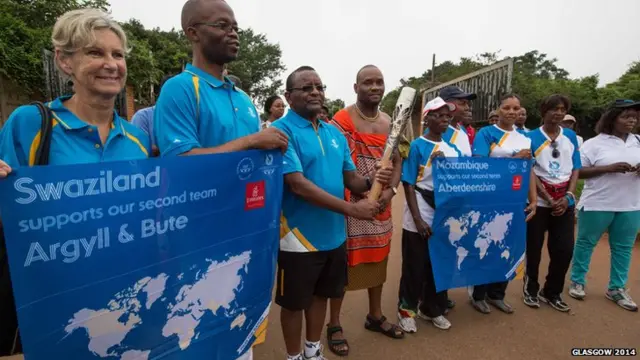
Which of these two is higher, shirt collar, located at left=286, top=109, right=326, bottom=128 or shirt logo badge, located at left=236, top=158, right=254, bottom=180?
shirt collar, located at left=286, top=109, right=326, bottom=128

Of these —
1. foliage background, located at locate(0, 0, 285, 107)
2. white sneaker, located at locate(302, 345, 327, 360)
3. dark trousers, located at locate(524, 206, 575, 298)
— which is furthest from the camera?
foliage background, located at locate(0, 0, 285, 107)

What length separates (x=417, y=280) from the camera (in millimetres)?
3119

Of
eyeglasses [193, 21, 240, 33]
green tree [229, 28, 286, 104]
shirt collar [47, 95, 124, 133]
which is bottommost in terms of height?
shirt collar [47, 95, 124, 133]

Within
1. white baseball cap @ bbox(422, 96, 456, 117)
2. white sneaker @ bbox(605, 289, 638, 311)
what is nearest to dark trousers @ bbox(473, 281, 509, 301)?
white sneaker @ bbox(605, 289, 638, 311)

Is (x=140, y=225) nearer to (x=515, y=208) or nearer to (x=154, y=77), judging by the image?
(x=515, y=208)

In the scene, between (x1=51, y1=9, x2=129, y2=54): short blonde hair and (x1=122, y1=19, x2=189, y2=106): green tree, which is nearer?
(x1=51, y1=9, x2=129, y2=54): short blonde hair

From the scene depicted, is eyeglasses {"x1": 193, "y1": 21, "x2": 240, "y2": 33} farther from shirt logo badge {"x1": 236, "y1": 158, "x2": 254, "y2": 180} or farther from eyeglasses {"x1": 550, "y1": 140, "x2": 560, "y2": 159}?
eyeglasses {"x1": 550, "y1": 140, "x2": 560, "y2": 159}

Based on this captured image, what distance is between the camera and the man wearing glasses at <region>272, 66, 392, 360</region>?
2.14m

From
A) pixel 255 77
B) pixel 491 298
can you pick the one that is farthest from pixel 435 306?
pixel 255 77

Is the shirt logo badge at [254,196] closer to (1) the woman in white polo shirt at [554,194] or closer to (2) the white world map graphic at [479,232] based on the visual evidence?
(2) the white world map graphic at [479,232]

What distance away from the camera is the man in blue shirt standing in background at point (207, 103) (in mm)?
1643

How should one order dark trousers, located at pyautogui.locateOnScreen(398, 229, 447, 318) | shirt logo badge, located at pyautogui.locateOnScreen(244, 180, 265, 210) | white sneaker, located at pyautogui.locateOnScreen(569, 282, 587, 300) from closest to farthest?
shirt logo badge, located at pyautogui.locateOnScreen(244, 180, 265, 210)
dark trousers, located at pyautogui.locateOnScreen(398, 229, 447, 318)
white sneaker, located at pyautogui.locateOnScreen(569, 282, 587, 300)

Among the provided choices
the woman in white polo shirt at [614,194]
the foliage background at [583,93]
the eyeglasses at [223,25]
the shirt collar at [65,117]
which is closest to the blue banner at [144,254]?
the shirt collar at [65,117]

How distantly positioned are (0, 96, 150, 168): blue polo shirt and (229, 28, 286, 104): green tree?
98.3ft
